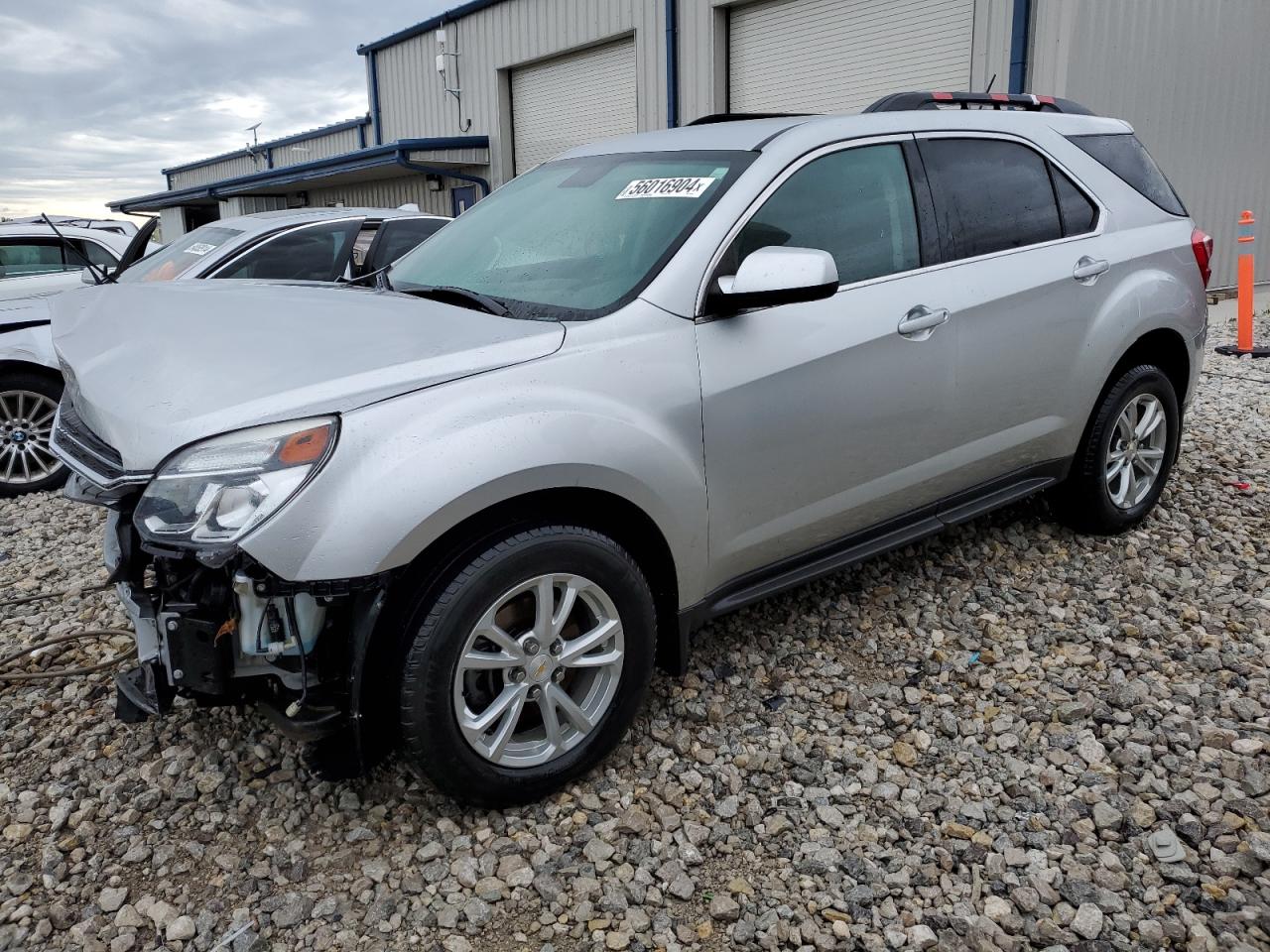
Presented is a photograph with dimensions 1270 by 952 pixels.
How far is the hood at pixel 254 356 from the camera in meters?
2.33

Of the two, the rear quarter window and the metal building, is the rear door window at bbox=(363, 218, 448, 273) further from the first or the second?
the metal building

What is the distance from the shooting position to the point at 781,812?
273 cm

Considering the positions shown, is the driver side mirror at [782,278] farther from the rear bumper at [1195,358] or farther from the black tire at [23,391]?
the black tire at [23,391]

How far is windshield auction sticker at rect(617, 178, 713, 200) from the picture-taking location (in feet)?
10.1

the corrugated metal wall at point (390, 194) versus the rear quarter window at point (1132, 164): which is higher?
the corrugated metal wall at point (390, 194)

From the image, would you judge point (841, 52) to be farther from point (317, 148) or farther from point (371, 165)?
point (317, 148)

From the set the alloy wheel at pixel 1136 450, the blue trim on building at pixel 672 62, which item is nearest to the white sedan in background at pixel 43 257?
the alloy wheel at pixel 1136 450

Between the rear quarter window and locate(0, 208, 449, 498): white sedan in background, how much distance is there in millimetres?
4001

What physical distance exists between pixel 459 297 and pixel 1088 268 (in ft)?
8.15

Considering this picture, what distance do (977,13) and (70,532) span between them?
9573mm

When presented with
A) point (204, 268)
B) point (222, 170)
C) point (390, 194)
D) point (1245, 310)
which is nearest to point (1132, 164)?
point (204, 268)

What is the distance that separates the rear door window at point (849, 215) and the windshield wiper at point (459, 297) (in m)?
0.72

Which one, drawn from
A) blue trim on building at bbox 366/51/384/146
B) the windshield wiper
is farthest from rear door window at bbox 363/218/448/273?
blue trim on building at bbox 366/51/384/146

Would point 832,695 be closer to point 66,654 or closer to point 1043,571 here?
point 1043,571
